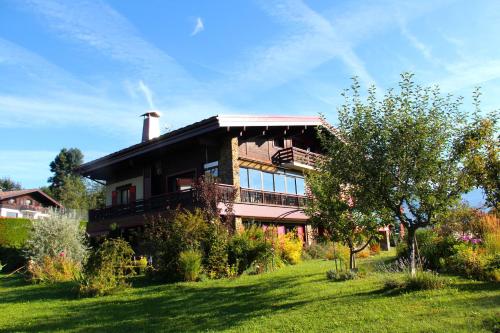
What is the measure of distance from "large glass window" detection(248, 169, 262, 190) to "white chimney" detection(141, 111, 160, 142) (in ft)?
29.1

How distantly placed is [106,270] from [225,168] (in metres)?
9.92

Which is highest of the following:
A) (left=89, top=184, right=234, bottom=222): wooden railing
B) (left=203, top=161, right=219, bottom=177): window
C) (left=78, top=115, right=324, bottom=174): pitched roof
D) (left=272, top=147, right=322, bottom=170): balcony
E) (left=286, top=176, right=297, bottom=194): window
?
(left=78, top=115, right=324, bottom=174): pitched roof

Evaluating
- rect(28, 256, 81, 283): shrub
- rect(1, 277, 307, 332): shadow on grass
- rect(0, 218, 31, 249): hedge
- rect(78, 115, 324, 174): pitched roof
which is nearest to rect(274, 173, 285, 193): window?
rect(78, 115, 324, 174): pitched roof

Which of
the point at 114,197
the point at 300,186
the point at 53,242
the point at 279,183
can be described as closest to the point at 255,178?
the point at 279,183

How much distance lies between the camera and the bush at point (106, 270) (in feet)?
41.5

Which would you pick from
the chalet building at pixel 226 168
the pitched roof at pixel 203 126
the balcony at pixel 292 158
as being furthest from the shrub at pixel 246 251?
the balcony at pixel 292 158

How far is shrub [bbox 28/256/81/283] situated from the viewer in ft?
51.6

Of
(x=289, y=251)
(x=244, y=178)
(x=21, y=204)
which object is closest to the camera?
(x=289, y=251)

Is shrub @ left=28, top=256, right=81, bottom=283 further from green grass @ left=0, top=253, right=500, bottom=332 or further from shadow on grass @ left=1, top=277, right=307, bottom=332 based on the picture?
shadow on grass @ left=1, top=277, right=307, bottom=332

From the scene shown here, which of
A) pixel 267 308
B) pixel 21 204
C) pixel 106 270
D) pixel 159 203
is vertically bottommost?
pixel 267 308

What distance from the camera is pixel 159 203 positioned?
22094 millimetres

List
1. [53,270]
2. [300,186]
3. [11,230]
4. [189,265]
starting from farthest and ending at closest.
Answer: [11,230] < [300,186] < [53,270] < [189,265]

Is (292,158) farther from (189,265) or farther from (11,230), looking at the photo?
(11,230)

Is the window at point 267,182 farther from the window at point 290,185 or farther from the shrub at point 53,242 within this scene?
the shrub at point 53,242
